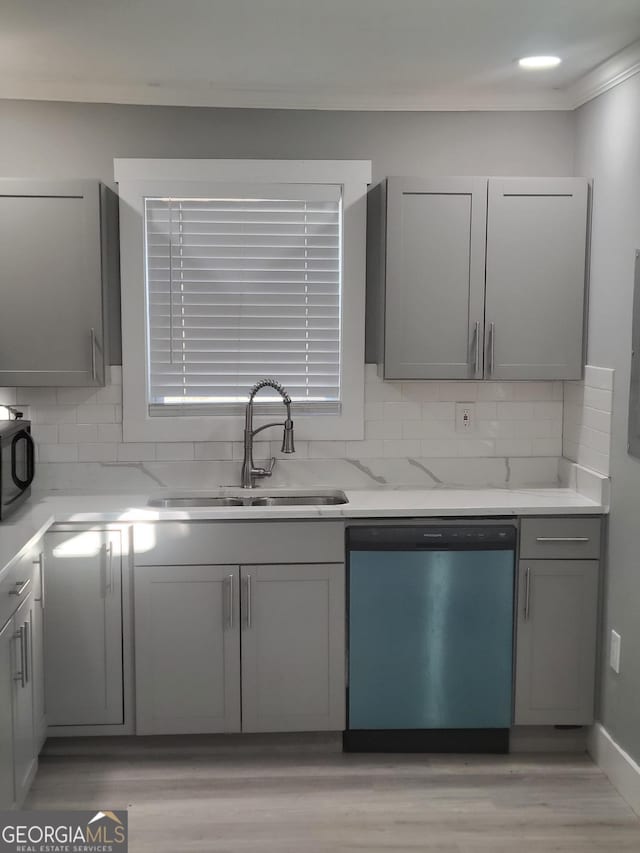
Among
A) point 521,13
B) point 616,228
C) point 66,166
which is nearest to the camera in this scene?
point 521,13

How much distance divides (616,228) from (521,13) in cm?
95

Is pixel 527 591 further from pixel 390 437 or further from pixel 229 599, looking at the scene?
pixel 229 599

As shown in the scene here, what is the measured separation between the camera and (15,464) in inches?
138

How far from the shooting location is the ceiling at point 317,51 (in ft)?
9.30

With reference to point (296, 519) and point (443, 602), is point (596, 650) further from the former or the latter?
point (296, 519)

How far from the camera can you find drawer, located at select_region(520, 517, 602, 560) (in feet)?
11.8

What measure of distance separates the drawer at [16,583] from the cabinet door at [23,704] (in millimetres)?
45

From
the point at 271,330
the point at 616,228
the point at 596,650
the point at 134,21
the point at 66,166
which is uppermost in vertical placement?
the point at 134,21

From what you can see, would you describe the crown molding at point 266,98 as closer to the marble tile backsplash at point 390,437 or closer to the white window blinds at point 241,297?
the white window blinds at point 241,297

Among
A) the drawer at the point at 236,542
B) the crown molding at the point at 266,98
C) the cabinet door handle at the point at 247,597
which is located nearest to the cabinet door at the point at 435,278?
the crown molding at the point at 266,98

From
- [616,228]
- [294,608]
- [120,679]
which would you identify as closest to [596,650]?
[294,608]

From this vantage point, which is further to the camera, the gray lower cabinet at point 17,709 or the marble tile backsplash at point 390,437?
the marble tile backsplash at point 390,437

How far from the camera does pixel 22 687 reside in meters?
2.99

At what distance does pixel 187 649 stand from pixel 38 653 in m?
0.56
